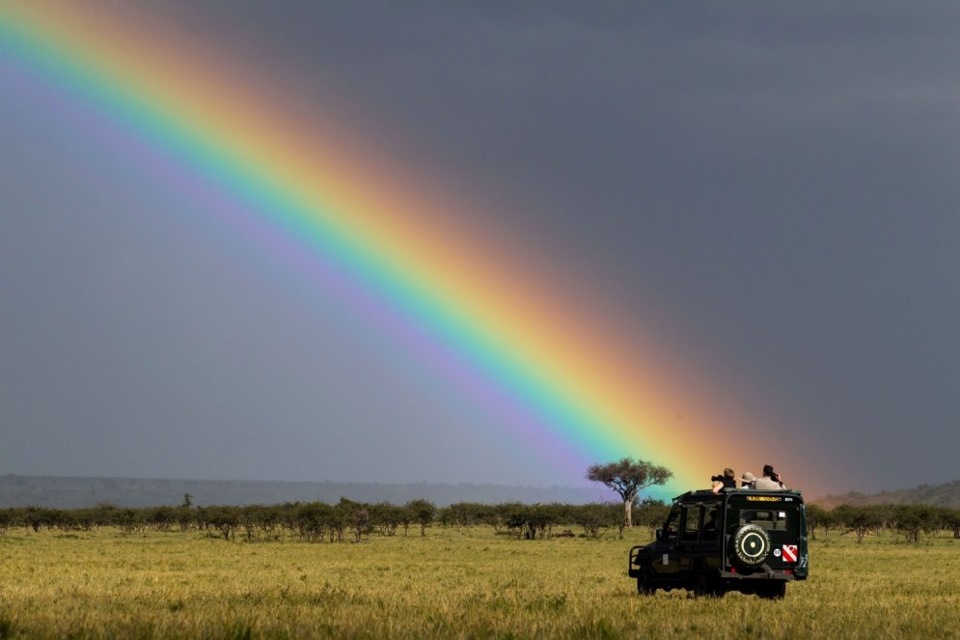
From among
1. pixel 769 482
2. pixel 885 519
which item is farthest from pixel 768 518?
pixel 885 519

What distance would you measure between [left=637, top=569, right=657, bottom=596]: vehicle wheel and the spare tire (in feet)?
11.0

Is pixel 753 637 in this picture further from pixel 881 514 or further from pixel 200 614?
pixel 881 514

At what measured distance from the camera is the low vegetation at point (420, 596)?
709 inches

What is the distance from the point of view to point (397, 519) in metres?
130

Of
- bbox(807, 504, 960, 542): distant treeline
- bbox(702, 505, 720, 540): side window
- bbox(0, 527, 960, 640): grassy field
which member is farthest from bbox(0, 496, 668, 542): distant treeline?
bbox(702, 505, 720, 540): side window

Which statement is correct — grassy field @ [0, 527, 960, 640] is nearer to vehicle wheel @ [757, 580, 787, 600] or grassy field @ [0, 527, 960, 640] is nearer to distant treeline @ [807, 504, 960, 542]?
vehicle wheel @ [757, 580, 787, 600]

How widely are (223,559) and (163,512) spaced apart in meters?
81.4

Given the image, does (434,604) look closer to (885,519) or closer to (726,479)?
(726,479)

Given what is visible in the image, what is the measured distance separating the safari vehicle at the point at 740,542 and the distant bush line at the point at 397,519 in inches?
2877

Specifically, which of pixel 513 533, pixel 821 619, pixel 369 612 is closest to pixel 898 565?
pixel 821 619

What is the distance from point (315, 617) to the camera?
20297 millimetres

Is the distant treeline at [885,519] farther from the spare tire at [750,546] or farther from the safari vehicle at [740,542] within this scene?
the spare tire at [750,546]

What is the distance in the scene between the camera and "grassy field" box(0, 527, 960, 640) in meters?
17.6

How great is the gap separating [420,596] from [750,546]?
8.18 meters
